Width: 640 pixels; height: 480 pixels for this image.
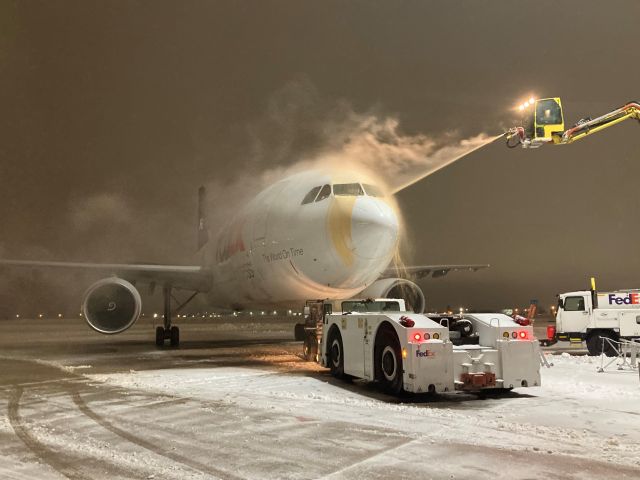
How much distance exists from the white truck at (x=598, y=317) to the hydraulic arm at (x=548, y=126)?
191 inches

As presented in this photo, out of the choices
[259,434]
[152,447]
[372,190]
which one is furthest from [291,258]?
[152,447]

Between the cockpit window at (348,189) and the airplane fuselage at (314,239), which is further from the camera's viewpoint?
the cockpit window at (348,189)

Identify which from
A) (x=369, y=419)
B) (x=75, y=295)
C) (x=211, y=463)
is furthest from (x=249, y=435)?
(x=75, y=295)

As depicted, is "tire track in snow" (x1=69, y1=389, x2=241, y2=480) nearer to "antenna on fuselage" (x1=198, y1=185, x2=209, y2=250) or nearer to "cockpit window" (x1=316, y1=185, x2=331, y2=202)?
"cockpit window" (x1=316, y1=185, x2=331, y2=202)

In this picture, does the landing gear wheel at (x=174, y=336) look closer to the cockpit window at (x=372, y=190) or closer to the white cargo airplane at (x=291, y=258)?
the white cargo airplane at (x=291, y=258)

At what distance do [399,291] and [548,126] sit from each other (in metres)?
6.16

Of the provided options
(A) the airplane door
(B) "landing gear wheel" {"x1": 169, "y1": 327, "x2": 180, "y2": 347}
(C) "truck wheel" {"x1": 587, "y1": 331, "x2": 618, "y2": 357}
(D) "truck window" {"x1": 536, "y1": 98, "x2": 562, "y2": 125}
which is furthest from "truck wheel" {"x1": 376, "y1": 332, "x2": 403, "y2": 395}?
(B) "landing gear wheel" {"x1": 169, "y1": 327, "x2": 180, "y2": 347}

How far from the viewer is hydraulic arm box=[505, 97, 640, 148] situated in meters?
14.8

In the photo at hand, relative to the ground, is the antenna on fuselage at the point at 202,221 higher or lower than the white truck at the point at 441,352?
higher

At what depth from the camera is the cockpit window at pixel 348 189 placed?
12.1 m

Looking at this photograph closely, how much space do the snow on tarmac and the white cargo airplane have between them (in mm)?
2530

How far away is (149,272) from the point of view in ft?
65.2

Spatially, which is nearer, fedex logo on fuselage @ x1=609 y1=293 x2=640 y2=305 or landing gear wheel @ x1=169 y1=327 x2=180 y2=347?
fedex logo on fuselage @ x1=609 y1=293 x2=640 y2=305

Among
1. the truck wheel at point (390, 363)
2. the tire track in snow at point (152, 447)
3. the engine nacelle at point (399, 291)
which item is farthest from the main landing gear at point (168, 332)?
the truck wheel at point (390, 363)
